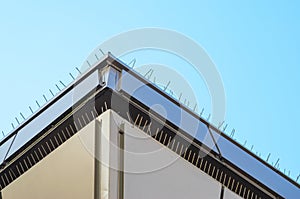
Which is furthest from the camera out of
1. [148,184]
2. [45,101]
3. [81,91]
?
Result: [45,101]

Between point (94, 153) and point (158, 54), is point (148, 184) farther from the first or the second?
point (158, 54)

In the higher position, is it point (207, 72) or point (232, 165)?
point (207, 72)

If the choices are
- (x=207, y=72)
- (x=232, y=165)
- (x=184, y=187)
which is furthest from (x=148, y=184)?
(x=207, y=72)

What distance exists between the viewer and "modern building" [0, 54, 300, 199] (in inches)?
38.9

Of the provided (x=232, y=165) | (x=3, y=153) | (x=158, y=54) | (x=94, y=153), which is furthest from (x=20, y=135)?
(x=232, y=165)

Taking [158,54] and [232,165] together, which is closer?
[232,165]

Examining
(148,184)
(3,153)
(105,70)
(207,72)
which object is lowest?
(3,153)

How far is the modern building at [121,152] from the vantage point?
38.9 inches

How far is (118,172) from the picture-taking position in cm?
105

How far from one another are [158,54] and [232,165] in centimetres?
38

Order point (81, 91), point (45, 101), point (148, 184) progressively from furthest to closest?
point (45, 101) → point (148, 184) → point (81, 91)

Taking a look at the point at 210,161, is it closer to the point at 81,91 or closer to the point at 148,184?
the point at 148,184

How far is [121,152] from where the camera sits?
1047 mm

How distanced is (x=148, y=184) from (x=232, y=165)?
0.67ft
